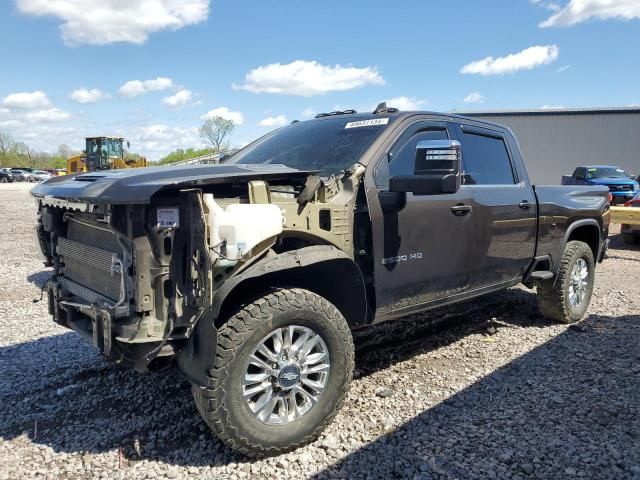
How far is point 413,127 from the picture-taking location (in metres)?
3.91

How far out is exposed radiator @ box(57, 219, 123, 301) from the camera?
285 cm

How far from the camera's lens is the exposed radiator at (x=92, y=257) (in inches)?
112

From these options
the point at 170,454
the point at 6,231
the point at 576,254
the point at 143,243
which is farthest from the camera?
the point at 6,231

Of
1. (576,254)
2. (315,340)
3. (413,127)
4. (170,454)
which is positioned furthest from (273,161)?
(576,254)

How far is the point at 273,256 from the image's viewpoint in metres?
2.94

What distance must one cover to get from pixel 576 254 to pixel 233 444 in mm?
4287

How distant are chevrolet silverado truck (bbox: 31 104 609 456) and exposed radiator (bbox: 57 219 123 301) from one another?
0.05 feet

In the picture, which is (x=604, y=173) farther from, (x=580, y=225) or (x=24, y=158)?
(x=24, y=158)

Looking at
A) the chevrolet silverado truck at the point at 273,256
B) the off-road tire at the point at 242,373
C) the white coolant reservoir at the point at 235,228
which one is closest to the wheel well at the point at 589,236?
the chevrolet silverado truck at the point at 273,256

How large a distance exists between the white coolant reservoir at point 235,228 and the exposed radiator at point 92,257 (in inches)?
21.5

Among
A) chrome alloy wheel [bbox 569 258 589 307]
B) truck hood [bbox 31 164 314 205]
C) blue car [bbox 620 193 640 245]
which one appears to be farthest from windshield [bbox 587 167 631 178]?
truck hood [bbox 31 164 314 205]

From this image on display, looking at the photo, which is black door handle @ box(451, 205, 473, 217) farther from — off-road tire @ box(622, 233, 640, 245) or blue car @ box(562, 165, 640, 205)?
blue car @ box(562, 165, 640, 205)

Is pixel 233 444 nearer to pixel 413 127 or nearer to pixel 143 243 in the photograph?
pixel 143 243

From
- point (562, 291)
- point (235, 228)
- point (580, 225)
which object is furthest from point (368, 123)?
point (580, 225)
